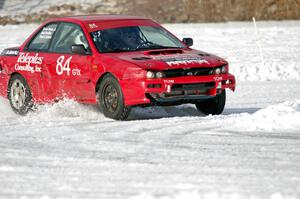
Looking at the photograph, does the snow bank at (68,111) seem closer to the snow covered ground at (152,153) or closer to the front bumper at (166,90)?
the snow covered ground at (152,153)

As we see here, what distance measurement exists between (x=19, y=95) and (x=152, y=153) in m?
4.90

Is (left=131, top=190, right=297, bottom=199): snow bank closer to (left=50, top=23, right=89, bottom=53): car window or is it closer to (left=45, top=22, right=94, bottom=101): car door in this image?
(left=45, top=22, right=94, bottom=101): car door

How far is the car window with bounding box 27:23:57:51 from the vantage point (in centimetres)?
1312

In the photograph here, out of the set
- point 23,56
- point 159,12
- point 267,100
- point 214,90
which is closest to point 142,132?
point 214,90

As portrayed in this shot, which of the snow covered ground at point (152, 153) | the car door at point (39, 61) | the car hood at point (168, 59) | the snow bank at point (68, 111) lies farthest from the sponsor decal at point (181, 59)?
the car door at point (39, 61)

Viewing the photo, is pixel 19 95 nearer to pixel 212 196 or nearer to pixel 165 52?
pixel 165 52

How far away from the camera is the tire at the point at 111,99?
11.5 m

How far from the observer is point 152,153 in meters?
8.98

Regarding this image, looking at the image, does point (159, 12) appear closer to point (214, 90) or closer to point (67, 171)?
point (214, 90)

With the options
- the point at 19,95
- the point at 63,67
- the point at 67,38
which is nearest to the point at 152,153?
the point at 63,67

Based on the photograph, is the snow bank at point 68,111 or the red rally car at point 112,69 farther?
the snow bank at point 68,111

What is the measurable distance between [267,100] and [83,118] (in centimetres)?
389

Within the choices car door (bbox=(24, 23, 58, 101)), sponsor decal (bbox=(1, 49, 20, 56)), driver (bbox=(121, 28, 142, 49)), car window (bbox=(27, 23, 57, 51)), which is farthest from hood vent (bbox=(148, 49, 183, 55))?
sponsor decal (bbox=(1, 49, 20, 56))

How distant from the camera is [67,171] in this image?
26.5 feet
